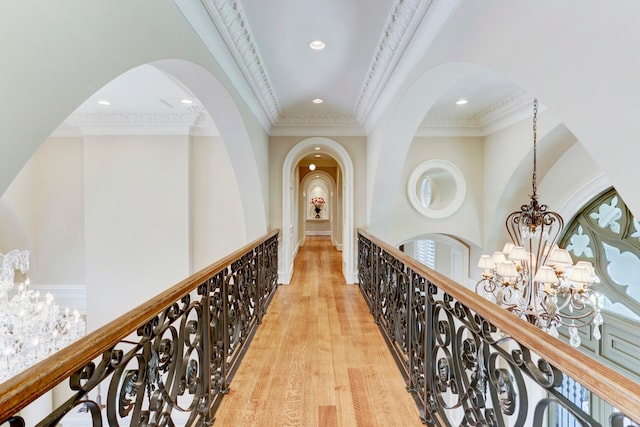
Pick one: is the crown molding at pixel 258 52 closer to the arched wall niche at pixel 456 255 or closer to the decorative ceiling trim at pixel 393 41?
the decorative ceiling trim at pixel 393 41

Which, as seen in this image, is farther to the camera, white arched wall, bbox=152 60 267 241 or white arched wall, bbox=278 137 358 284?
white arched wall, bbox=278 137 358 284

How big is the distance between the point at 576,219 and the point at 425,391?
4.09 m

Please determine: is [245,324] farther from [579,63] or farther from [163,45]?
[579,63]

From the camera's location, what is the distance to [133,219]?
5074 mm

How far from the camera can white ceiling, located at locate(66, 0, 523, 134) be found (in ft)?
7.38

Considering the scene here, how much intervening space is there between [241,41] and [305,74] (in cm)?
102

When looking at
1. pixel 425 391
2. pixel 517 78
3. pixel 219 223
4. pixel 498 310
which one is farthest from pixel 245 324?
pixel 219 223

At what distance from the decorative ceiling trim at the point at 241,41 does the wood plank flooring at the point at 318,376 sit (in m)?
2.61

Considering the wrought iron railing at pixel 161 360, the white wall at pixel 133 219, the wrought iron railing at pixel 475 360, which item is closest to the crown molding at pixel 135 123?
the white wall at pixel 133 219

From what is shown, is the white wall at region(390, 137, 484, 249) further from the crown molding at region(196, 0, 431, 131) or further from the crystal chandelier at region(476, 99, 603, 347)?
the crystal chandelier at region(476, 99, 603, 347)

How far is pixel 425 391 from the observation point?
5.63ft

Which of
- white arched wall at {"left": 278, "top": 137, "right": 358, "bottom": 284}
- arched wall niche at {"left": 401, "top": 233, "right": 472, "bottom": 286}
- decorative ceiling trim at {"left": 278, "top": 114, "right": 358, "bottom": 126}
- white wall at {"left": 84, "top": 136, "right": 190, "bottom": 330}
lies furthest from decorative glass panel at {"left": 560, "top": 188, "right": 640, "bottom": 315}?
white wall at {"left": 84, "top": 136, "right": 190, "bottom": 330}

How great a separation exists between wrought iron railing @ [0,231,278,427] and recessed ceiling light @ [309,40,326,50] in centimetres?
200

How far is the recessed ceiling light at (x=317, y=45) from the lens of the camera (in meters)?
2.72
